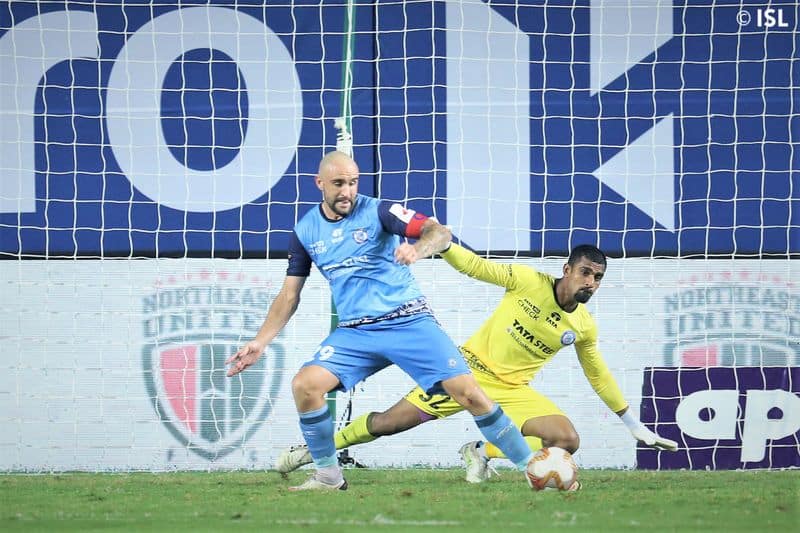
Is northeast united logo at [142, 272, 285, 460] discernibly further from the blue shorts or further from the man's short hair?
the man's short hair

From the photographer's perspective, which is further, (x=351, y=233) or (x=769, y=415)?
Result: (x=769, y=415)

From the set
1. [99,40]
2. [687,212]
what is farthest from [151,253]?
[687,212]

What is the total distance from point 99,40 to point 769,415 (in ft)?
19.0

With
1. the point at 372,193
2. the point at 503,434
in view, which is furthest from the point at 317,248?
the point at 372,193

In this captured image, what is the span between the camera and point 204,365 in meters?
9.49

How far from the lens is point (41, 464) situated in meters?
9.42

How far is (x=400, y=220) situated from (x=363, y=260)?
0.34 metres

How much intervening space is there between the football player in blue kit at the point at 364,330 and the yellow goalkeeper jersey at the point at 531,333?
0.79 meters

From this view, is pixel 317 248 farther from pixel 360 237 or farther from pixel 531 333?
pixel 531 333

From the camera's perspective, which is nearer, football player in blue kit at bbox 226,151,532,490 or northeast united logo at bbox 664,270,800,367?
football player in blue kit at bbox 226,151,532,490

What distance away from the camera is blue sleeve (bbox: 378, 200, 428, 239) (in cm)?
695

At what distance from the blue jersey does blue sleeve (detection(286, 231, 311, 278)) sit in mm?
130

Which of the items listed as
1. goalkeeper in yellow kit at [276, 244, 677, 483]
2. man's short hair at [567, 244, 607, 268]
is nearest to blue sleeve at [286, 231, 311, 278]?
goalkeeper in yellow kit at [276, 244, 677, 483]

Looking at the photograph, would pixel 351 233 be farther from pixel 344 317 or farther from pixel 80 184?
pixel 80 184
